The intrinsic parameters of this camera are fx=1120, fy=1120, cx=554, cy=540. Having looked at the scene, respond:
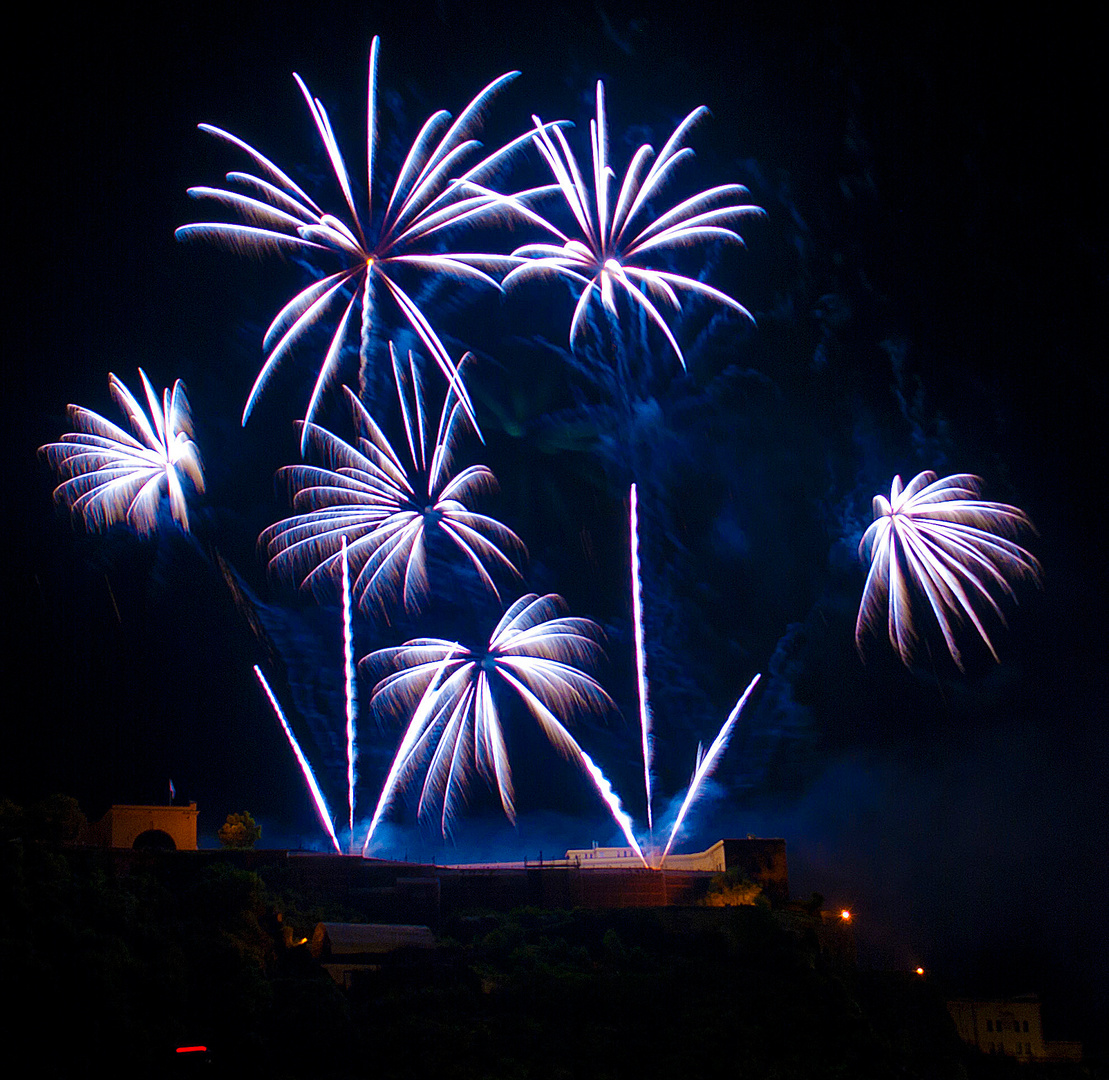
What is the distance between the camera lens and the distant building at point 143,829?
44.7 metres

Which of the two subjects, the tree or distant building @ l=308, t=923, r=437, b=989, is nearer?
distant building @ l=308, t=923, r=437, b=989

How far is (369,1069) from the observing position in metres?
30.8

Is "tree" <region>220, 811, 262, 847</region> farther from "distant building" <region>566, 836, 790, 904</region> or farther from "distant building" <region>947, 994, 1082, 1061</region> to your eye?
"distant building" <region>947, 994, 1082, 1061</region>

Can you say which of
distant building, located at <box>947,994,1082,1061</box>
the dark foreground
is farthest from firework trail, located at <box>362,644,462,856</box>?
distant building, located at <box>947,994,1082,1061</box>

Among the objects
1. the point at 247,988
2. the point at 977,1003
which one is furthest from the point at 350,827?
the point at 977,1003

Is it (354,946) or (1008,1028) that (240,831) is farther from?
(1008,1028)

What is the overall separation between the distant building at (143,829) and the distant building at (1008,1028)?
39.4 m

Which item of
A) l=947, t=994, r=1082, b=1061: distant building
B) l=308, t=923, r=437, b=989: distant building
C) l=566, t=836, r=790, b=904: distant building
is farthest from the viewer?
l=947, t=994, r=1082, b=1061: distant building

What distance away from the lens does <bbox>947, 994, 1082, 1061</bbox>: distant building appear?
5769 cm

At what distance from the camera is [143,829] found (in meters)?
45.2

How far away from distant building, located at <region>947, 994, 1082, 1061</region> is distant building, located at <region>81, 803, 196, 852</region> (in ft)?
129

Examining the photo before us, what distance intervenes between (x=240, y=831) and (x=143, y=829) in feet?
18.5

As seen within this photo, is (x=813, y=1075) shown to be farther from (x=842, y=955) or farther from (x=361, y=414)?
(x=361, y=414)

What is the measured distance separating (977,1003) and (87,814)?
4631 centimetres
